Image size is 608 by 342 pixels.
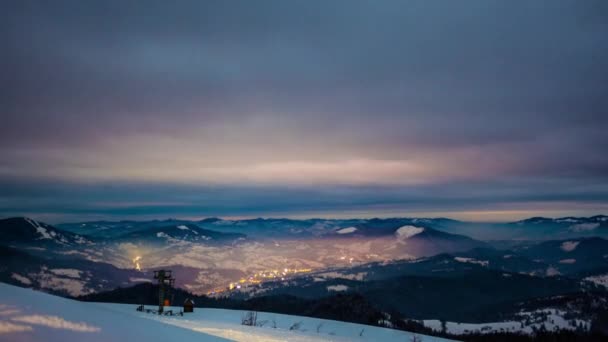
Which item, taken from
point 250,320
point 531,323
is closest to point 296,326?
point 250,320

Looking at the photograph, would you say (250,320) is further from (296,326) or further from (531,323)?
(531,323)

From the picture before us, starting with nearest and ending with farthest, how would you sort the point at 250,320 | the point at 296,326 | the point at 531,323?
the point at 250,320, the point at 296,326, the point at 531,323

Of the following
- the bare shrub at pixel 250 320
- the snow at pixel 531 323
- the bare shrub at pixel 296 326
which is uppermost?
the bare shrub at pixel 250 320

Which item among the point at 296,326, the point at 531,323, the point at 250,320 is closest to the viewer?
the point at 250,320

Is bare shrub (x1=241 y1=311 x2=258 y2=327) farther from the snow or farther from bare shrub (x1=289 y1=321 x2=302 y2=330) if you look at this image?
the snow

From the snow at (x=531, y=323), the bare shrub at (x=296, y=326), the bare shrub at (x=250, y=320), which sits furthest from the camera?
the snow at (x=531, y=323)

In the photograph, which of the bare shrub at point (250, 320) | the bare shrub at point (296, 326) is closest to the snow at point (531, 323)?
the bare shrub at point (296, 326)

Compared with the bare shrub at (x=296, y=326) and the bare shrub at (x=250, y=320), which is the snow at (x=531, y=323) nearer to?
the bare shrub at (x=296, y=326)

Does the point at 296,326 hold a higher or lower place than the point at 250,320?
lower

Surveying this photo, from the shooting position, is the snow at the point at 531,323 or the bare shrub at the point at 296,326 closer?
the bare shrub at the point at 296,326

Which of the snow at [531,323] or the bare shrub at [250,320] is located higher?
the bare shrub at [250,320]

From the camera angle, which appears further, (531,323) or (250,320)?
(531,323)
